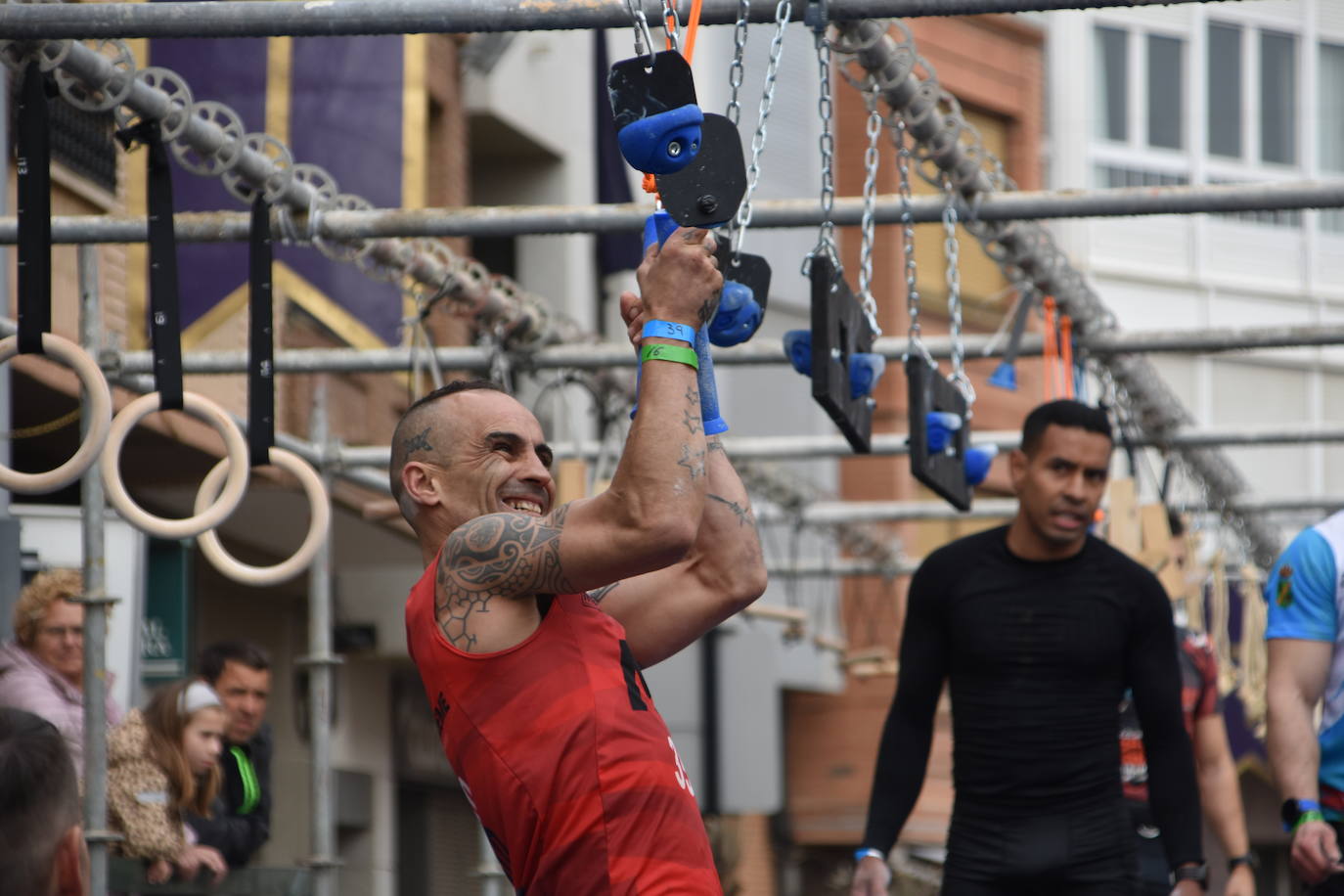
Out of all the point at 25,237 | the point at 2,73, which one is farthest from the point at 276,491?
the point at 25,237

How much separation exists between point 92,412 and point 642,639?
2123 mm

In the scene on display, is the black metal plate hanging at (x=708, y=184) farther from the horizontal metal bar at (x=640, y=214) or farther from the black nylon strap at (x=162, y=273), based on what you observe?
the horizontal metal bar at (x=640, y=214)

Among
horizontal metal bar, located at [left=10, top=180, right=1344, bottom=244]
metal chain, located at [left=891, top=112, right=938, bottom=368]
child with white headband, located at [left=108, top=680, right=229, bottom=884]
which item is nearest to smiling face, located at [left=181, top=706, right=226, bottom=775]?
child with white headband, located at [left=108, top=680, right=229, bottom=884]

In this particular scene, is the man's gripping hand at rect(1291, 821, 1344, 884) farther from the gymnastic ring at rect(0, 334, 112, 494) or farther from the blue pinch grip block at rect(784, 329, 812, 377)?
the gymnastic ring at rect(0, 334, 112, 494)

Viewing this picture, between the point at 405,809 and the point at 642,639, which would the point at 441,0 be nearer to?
the point at 642,639

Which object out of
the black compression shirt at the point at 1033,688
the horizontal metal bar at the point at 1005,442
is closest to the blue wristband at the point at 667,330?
the black compression shirt at the point at 1033,688

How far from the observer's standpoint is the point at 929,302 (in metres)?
23.5

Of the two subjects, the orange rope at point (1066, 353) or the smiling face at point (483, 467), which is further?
the orange rope at point (1066, 353)

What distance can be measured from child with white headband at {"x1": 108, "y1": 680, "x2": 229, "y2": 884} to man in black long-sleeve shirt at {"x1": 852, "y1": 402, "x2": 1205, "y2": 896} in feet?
7.74

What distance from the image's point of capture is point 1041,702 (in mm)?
6188

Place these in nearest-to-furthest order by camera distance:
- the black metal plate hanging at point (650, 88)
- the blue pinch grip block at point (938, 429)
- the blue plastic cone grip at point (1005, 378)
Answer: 1. the black metal plate hanging at point (650, 88)
2. the blue pinch grip block at point (938, 429)
3. the blue plastic cone grip at point (1005, 378)

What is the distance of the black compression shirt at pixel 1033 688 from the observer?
6164mm

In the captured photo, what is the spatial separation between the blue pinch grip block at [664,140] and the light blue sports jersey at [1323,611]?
2.91 metres

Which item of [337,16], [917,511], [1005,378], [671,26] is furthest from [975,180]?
[917,511]
